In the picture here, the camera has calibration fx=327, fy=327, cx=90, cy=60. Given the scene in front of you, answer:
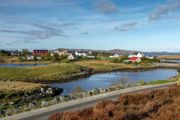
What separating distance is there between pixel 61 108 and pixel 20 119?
4014 mm

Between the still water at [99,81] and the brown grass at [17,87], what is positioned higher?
the brown grass at [17,87]

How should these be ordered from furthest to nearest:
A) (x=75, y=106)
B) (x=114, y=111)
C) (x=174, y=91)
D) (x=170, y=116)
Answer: (x=174, y=91) < (x=75, y=106) < (x=114, y=111) < (x=170, y=116)

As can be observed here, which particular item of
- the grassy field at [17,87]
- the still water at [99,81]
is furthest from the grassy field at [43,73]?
the grassy field at [17,87]

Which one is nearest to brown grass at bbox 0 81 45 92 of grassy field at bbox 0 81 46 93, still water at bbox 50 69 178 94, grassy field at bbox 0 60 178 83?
grassy field at bbox 0 81 46 93

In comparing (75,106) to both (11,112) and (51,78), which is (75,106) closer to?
(11,112)

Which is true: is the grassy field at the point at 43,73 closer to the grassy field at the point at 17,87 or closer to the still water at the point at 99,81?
the still water at the point at 99,81

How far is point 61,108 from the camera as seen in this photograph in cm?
2078

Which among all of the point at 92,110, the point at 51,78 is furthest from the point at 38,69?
the point at 92,110

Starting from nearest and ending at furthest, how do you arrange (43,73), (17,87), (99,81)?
(17,87), (99,81), (43,73)

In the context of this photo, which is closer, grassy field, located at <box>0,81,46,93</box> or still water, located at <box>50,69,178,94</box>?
grassy field, located at <box>0,81,46,93</box>

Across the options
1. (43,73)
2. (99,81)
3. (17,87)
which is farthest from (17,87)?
(43,73)

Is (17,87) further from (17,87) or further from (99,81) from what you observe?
(99,81)

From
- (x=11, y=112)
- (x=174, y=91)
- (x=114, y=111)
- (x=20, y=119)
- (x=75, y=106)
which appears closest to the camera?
(x=114, y=111)

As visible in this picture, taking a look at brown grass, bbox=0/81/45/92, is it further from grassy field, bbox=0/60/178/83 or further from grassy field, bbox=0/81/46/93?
grassy field, bbox=0/60/178/83
